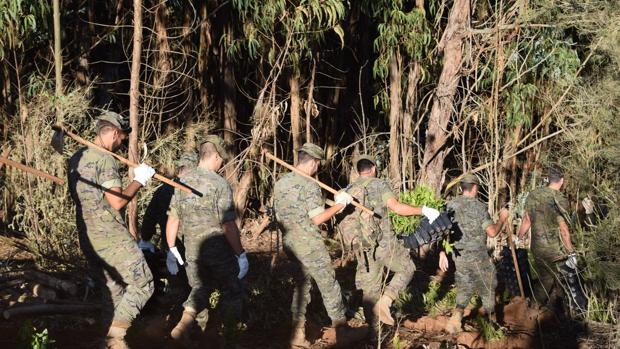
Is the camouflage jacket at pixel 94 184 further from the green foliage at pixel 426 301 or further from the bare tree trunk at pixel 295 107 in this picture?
the bare tree trunk at pixel 295 107

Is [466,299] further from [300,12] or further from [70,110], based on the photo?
[70,110]

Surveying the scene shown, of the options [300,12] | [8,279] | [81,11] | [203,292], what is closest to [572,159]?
[203,292]

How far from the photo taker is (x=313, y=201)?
7.31 meters

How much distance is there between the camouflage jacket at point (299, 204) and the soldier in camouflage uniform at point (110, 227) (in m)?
1.48

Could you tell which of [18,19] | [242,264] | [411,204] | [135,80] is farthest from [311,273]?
[18,19]

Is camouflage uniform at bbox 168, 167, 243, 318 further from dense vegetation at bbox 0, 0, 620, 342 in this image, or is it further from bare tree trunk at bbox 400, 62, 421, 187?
bare tree trunk at bbox 400, 62, 421, 187

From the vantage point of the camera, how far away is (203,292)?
291 inches

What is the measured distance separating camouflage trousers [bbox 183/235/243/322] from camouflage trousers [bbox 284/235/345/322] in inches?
21.7

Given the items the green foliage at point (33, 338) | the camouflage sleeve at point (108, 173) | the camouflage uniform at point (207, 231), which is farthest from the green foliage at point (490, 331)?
the green foliage at point (33, 338)

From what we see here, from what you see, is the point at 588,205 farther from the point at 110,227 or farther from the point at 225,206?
the point at 110,227

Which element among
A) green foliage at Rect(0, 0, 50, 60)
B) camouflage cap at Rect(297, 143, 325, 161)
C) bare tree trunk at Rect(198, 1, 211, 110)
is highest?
bare tree trunk at Rect(198, 1, 211, 110)

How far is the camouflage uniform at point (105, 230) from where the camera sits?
20.7 feet

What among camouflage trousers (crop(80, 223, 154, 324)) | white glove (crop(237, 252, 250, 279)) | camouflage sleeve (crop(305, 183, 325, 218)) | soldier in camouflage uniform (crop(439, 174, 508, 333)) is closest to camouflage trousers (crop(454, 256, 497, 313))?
soldier in camouflage uniform (crop(439, 174, 508, 333))

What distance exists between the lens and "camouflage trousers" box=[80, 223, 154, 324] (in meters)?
6.29
